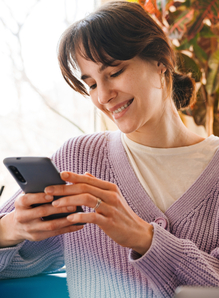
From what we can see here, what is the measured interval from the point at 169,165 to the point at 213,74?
3.64ft

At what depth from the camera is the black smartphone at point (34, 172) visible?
625 millimetres

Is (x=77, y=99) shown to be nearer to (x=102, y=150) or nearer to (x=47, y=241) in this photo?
(x=102, y=150)

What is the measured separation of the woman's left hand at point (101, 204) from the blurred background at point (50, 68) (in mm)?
1243

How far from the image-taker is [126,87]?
0.95 meters

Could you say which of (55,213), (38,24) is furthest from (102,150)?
(38,24)

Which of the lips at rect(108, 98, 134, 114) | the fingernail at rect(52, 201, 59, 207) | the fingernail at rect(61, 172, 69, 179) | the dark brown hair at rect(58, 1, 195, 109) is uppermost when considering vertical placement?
the dark brown hair at rect(58, 1, 195, 109)

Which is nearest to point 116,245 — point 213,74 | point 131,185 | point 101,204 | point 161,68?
point 131,185

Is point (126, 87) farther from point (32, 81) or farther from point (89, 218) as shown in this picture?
point (32, 81)

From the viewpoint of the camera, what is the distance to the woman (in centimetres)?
79

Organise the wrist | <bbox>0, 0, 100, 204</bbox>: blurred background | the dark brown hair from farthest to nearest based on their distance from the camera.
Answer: <bbox>0, 0, 100, 204</bbox>: blurred background
the dark brown hair
the wrist

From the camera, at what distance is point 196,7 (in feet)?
6.38

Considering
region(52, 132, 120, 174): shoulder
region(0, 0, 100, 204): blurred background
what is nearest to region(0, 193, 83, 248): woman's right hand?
region(52, 132, 120, 174): shoulder

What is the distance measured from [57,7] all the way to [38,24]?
177mm

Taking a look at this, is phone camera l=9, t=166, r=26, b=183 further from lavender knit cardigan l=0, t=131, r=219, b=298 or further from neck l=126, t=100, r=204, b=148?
neck l=126, t=100, r=204, b=148
